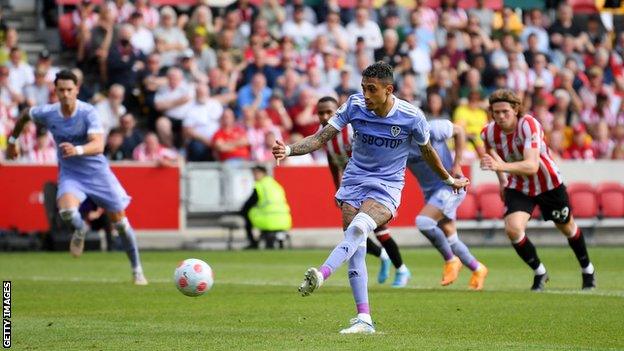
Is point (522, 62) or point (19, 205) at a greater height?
point (522, 62)

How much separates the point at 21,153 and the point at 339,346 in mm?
16070

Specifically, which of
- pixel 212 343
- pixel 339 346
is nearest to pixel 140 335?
pixel 212 343

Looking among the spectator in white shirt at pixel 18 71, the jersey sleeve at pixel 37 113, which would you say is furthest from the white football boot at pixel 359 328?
the spectator in white shirt at pixel 18 71

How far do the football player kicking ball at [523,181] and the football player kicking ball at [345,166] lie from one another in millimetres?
1650

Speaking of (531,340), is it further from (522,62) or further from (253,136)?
(522,62)

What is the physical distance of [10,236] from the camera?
24.5m

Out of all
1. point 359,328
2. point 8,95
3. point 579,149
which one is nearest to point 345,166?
point 359,328

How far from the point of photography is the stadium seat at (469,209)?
27516mm

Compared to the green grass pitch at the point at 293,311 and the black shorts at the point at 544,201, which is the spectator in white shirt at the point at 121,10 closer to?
the green grass pitch at the point at 293,311

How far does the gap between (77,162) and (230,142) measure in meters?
9.39

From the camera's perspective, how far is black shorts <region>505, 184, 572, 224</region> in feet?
52.7

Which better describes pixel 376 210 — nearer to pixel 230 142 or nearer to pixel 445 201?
pixel 445 201

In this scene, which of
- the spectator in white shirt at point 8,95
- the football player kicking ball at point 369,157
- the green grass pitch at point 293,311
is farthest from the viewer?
the spectator in white shirt at point 8,95

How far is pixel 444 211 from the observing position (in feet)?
55.4
